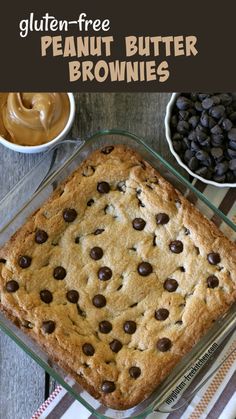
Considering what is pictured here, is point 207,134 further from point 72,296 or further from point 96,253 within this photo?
point 72,296

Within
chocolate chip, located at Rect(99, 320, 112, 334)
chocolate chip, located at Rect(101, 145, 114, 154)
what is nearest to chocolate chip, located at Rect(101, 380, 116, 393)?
chocolate chip, located at Rect(99, 320, 112, 334)

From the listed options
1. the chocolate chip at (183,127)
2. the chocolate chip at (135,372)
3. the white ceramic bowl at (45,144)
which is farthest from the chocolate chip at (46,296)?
the chocolate chip at (183,127)

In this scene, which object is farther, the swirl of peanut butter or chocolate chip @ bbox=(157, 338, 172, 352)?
the swirl of peanut butter

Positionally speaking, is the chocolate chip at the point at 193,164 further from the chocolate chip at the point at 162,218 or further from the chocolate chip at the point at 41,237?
the chocolate chip at the point at 41,237

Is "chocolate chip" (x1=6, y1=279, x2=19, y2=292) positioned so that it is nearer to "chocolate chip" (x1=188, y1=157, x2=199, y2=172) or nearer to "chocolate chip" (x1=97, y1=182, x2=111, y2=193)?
Answer: "chocolate chip" (x1=97, y1=182, x2=111, y2=193)

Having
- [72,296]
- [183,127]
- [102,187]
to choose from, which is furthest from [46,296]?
[183,127]

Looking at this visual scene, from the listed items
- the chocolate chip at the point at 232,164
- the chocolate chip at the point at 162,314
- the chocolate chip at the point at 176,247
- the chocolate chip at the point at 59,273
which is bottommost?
the chocolate chip at the point at 59,273
